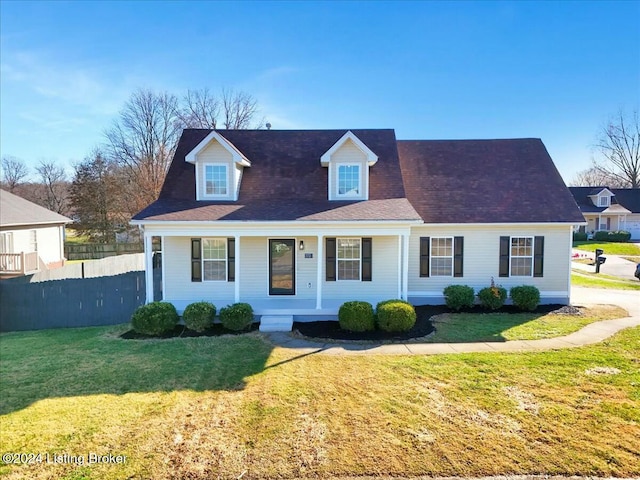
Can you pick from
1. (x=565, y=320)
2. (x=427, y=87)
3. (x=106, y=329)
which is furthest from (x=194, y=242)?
(x=427, y=87)

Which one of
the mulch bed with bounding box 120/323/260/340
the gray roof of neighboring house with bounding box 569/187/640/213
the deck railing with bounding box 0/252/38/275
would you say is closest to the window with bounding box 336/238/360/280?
the mulch bed with bounding box 120/323/260/340

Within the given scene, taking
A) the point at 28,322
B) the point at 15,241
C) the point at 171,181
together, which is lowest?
the point at 28,322

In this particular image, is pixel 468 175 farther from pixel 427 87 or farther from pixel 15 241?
pixel 15 241

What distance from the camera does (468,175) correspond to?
1520cm

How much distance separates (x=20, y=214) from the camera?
908 inches

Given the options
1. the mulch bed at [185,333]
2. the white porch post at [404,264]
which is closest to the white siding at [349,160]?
the white porch post at [404,264]

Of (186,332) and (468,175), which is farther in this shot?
(468,175)

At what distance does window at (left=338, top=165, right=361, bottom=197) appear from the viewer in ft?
44.3

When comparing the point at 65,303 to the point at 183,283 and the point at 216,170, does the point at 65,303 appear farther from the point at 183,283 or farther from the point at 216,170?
the point at 216,170

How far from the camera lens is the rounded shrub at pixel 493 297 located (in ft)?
41.6

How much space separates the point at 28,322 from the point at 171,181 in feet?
25.2

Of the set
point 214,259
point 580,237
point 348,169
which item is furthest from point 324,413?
point 580,237

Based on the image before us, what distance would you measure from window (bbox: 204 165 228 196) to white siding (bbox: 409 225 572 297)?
760 cm

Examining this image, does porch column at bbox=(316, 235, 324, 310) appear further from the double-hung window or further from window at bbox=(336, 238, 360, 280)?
the double-hung window
